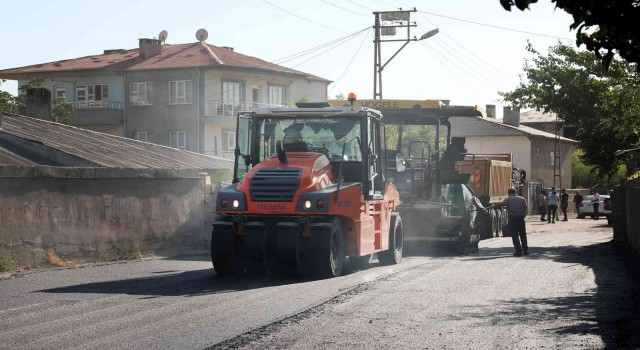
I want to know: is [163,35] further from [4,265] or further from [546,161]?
[4,265]

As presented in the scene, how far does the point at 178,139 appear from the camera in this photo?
65312 millimetres

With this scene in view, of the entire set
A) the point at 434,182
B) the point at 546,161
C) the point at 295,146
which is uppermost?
the point at 546,161

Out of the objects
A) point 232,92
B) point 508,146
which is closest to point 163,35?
point 232,92

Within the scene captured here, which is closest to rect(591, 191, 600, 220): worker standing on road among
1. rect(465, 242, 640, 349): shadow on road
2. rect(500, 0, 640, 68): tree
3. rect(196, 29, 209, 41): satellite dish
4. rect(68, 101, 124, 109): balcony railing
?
rect(196, 29, 209, 41): satellite dish

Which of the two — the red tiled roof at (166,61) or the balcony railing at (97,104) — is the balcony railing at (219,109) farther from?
the balcony railing at (97,104)

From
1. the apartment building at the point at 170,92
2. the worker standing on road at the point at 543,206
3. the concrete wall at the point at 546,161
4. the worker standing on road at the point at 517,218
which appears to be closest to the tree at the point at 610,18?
the worker standing on road at the point at 517,218

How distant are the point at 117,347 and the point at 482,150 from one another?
238ft

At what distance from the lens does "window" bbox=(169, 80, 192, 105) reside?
64438 mm

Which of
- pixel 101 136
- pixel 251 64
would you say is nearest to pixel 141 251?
pixel 101 136

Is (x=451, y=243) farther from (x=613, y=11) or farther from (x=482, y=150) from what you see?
(x=482, y=150)

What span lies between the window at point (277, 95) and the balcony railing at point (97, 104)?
9580 millimetres

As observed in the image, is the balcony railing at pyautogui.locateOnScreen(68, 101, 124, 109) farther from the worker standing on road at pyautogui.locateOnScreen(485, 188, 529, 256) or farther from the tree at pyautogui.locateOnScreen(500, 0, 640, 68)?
the tree at pyautogui.locateOnScreen(500, 0, 640, 68)

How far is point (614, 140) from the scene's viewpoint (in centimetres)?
3006

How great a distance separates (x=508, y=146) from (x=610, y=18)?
245 feet
